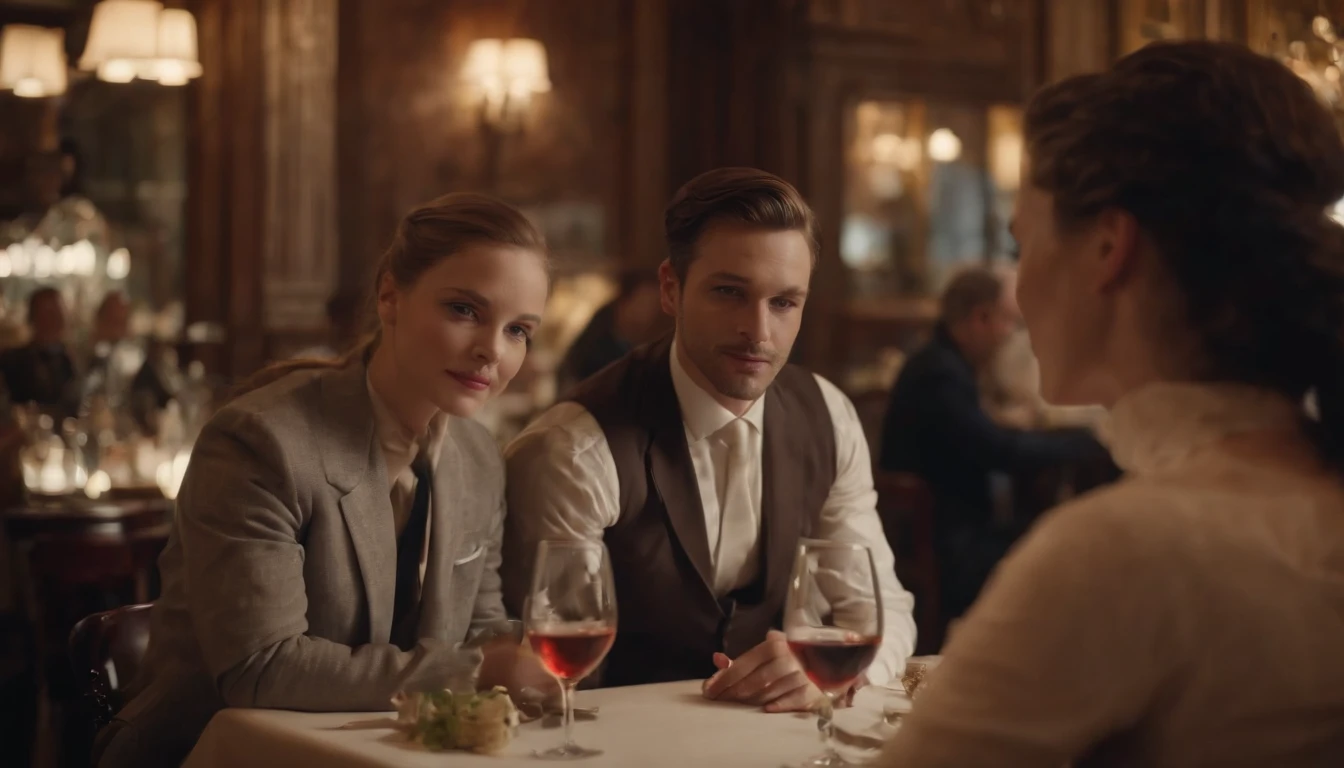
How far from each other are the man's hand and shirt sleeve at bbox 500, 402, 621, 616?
52 cm

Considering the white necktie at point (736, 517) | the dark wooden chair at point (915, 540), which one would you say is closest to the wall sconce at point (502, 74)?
the dark wooden chair at point (915, 540)

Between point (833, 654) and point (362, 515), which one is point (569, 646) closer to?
point (833, 654)

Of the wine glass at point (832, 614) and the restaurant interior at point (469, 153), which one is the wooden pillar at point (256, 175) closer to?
the restaurant interior at point (469, 153)

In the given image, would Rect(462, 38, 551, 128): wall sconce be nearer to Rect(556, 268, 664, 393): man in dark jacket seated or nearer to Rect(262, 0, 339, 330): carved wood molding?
Rect(262, 0, 339, 330): carved wood molding

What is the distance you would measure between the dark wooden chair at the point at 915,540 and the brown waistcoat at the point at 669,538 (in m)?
1.57

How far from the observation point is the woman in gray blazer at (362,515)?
1.74 meters

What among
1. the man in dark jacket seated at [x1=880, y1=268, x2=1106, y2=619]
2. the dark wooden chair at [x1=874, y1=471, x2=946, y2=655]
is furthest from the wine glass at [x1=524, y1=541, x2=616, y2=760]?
the man in dark jacket seated at [x1=880, y1=268, x2=1106, y2=619]

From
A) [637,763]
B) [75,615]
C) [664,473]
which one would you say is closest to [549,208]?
[75,615]

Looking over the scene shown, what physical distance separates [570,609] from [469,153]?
5.96 m

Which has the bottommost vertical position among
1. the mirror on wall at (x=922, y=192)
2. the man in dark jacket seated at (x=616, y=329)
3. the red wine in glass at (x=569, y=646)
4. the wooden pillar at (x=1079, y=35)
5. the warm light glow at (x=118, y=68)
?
the red wine in glass at (x=569, y=646)

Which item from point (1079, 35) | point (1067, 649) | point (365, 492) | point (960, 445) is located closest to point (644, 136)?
point (1079, 35)

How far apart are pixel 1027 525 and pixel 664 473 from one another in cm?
296

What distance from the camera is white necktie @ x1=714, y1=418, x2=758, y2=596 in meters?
2.29

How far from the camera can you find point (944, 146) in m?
7.81
